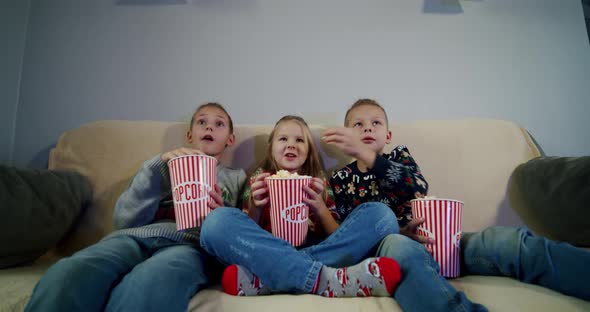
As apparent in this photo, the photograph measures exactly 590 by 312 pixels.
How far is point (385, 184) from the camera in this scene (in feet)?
4.26

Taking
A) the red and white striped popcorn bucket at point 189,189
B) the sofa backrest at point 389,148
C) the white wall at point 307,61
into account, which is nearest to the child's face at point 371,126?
the sofa backrest at point 389,148

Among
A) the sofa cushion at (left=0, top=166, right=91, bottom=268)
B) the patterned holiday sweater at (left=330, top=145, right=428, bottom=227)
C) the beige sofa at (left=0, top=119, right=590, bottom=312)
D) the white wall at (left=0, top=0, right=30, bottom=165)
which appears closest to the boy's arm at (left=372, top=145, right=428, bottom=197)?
the patterned holiday sweater at (left=330, top=145, right=428, bottom=227)

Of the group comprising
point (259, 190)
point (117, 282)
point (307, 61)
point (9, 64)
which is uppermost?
point (307, 61)

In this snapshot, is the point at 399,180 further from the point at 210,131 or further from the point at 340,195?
the point at 210,131

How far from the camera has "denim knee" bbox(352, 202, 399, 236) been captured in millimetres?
1061

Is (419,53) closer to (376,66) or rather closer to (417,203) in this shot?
(376,66)

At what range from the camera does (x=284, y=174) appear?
1133 millimetres

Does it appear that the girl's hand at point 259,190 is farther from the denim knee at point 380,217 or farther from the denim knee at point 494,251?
the denim knee at point 494,251

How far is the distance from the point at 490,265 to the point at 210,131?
1.12 metres

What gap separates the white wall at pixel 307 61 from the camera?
1942 mm

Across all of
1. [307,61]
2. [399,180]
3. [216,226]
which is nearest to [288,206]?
[216,226]

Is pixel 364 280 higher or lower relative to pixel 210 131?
lower

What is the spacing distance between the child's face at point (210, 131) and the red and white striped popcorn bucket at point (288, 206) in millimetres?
474

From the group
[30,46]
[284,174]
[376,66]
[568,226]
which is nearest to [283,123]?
[284,174]
